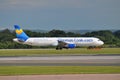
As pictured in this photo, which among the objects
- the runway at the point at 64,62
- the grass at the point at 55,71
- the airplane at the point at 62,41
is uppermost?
the airplane at the point at 62,41

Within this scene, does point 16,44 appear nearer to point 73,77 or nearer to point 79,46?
point 79,46

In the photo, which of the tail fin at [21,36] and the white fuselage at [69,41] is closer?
the white fuselage at [69,41]

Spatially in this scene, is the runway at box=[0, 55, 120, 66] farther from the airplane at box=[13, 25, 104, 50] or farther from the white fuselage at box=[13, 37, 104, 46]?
the white fuselage at box=[13, 37, 104, 46]

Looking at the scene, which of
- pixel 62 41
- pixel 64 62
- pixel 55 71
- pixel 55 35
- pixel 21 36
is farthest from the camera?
pixel 55 35

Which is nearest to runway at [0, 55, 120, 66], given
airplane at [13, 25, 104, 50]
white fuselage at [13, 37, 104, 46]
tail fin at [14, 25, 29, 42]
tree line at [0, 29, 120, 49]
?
airplane at [13, 25, 104, 50]

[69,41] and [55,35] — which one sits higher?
[55,35]

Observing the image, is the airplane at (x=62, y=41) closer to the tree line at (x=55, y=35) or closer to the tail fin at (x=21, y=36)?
the tail fin at (x=21, y=36)

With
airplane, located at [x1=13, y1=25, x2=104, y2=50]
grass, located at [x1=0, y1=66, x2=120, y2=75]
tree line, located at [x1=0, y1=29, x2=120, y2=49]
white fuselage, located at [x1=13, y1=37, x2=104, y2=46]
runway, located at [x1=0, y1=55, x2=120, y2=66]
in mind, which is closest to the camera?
grass, located at [x1=0, y1=66, x2=120, y2=75]

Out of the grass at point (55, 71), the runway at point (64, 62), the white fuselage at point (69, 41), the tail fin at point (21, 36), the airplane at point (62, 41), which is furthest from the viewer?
the tail fin at point (21, 36)

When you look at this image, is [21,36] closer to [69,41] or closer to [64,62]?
[69,41]

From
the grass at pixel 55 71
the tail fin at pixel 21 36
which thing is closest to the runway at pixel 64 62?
the grass at pixel 55 71

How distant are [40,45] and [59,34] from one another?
44.0 meters

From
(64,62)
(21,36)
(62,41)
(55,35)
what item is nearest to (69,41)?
(62,41)

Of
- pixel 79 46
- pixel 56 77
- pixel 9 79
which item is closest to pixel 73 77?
pixel 56 77
